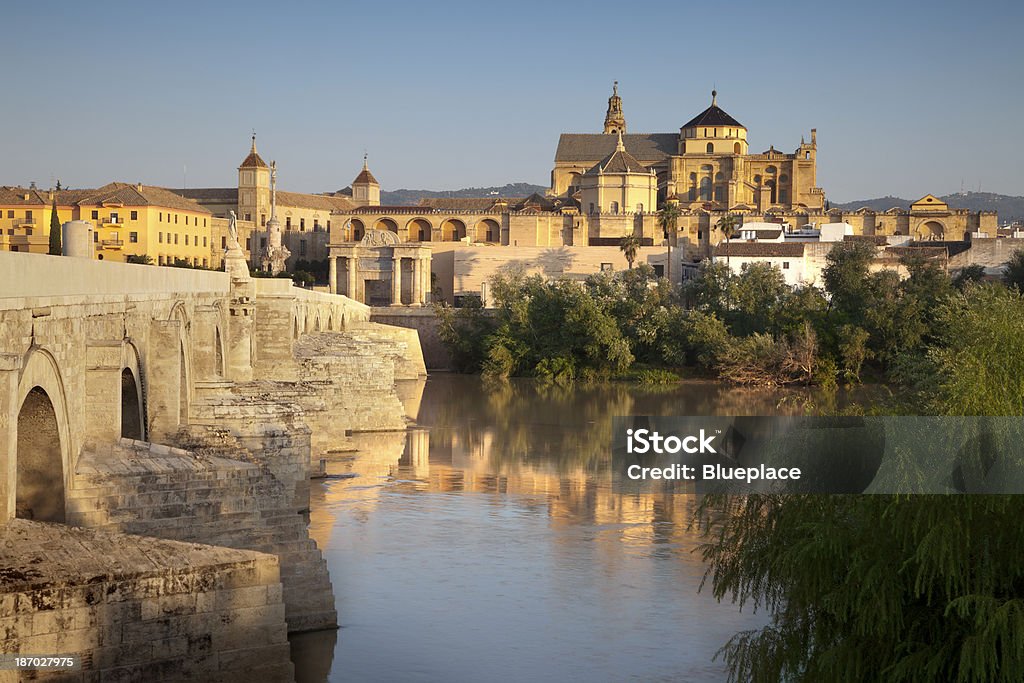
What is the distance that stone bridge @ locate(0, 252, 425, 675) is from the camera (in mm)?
10273

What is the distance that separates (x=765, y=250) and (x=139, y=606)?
53358mm

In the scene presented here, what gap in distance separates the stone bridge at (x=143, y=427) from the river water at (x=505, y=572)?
951 mm

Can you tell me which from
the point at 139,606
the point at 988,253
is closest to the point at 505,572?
the point at 139,606

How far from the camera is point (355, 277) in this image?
62.9 meters

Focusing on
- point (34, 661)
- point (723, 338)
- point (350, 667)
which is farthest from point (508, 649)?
point (723, 338)

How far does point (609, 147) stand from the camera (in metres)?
93.4

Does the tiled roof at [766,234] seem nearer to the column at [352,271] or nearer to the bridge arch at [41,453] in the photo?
the column at [352,271]

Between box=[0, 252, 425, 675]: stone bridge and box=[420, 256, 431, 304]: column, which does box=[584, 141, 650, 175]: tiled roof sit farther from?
box=[0, 252, 425, 675]: stone bridge

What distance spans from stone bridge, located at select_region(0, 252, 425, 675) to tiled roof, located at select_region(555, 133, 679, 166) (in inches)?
2878

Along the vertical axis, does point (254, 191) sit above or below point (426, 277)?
above

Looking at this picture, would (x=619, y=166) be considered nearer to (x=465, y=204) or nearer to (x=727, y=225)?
(x=465, y=204)

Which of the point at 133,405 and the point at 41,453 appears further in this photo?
the point at 133,405

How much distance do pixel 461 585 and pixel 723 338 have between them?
31.2 meters

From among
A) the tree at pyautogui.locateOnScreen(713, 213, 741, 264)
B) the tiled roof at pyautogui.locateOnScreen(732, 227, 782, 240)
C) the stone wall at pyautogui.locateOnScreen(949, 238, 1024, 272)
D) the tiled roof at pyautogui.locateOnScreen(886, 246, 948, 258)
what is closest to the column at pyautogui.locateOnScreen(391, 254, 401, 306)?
the tree at pyautogui.locateOnScreen(713, 213, 741, 264)
